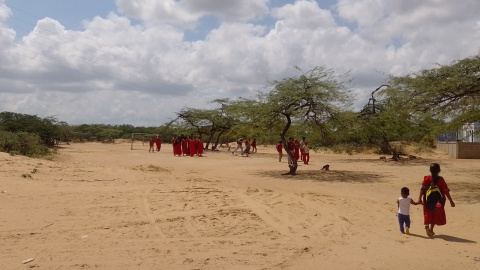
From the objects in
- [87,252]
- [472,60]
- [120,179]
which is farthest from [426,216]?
[120,179]

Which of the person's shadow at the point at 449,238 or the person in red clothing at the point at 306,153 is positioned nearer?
the person's shadow at the point at 449,238

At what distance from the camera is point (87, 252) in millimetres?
6035

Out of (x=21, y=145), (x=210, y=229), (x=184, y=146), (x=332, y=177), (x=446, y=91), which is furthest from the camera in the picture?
(x=184, y=146)

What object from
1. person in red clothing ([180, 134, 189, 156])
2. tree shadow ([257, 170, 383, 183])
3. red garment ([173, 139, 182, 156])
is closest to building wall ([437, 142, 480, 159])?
tree shadow ([257, 170, 383, 183])

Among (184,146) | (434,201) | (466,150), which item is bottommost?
(434,201)

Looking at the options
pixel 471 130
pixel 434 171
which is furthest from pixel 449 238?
pixel 471 130

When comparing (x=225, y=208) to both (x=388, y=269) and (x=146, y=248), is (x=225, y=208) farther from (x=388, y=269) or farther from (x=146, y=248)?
(x=388, y=269)

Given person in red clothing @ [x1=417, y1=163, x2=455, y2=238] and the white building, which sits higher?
the white building

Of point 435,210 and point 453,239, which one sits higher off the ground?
point 435,210

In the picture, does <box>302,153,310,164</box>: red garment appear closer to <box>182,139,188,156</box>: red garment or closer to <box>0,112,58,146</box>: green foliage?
<box>182,139,188,156</box>: red garment

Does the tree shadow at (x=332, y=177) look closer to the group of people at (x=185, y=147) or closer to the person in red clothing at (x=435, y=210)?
the person in red clothing at (x=435, y=210)

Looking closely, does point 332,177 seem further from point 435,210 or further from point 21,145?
point 21,145

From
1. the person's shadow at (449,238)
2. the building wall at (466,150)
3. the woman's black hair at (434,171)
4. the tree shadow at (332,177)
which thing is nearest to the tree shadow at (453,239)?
the person's shadow at (449,238)

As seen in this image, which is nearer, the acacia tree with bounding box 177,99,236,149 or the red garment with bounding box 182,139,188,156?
the red garment with bounding box 182,139,188,156
